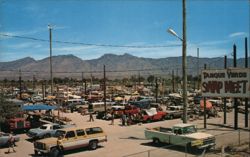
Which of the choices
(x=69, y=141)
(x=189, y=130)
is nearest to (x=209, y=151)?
(x=189, y=130)

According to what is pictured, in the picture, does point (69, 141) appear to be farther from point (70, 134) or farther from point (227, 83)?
point (227, 83)

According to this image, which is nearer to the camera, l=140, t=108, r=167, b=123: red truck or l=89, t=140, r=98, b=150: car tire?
l=89, t=140, r=98, b=150: car tire

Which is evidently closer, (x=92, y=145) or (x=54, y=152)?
(x=54, y=152)

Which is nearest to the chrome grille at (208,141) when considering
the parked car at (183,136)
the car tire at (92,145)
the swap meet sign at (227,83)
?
the parked car at (183,136)

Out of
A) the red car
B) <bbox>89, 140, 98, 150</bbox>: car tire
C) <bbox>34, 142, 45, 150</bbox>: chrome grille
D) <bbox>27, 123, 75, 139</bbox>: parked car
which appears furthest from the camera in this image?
the red car

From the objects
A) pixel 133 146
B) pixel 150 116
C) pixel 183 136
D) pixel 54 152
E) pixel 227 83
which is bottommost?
pixel 133 146

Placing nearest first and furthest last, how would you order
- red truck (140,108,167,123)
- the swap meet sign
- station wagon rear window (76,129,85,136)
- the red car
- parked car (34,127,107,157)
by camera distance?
parked car (34,127,107,157) → the swap meet sign → station wagon rear window (76,129,85,136) → red truck (140,108,167,123) → the red car

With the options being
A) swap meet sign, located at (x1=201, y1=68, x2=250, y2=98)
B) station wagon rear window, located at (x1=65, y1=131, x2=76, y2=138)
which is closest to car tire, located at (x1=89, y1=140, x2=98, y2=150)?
station wagon rear window, located at (x1=65, y1=131, x2=76, y2=138)

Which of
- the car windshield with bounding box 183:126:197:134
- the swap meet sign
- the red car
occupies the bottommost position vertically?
the red car

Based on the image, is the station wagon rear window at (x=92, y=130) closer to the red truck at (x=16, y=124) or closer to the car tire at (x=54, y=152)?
the car tire at (x=54, y=152)

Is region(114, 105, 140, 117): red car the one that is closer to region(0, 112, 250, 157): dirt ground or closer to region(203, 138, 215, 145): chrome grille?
region(0, 112, 250, 157): dirt ground
